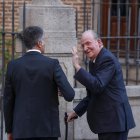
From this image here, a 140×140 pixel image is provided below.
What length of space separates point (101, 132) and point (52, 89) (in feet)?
2.11

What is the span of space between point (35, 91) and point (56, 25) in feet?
5.68

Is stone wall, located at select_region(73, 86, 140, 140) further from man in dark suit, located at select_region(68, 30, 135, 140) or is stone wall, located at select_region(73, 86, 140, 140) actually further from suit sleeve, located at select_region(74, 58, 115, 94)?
suit sleeve, located at select_region(74, 58, 115, 94)

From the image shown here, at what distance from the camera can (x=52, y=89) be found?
18.4ft

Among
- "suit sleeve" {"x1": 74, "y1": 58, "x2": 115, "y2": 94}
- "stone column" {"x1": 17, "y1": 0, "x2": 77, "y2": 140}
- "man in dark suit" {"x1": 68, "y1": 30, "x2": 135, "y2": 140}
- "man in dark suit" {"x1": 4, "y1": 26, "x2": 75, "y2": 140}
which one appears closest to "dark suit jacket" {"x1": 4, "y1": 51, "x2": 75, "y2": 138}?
"man in dark suit" {"x1": 4, "y1": 26, "x2": 75, "y2": 140}

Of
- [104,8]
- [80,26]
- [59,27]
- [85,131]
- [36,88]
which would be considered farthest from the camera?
[104,8]

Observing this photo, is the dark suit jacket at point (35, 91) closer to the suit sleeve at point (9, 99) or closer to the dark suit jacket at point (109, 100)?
the suit sleeve at point (9, 99)

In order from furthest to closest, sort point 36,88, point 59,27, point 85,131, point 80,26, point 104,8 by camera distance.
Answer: point 104,8
point 80,26
point 85,131
point 59,27
point 36,88

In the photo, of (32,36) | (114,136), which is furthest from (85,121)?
(32,36)

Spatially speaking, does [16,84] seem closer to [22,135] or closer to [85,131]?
[22,135]

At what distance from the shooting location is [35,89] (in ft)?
18.2

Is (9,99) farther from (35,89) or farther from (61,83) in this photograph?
(61,83)

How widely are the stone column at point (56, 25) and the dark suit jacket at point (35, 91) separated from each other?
1.50 m

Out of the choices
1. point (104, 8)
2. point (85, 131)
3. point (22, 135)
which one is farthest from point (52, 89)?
point (104, 8)

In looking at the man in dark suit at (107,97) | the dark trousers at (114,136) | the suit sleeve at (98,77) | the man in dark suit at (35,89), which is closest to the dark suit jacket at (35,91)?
the man in dark suit at (35,89)
